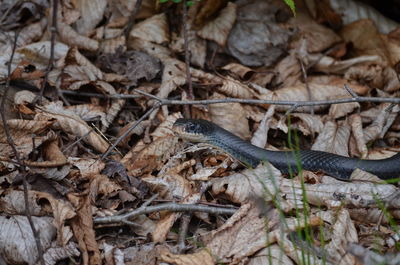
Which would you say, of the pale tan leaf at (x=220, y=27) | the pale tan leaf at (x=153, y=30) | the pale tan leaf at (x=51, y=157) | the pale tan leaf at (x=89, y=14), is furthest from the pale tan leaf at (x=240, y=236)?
the pale tan leaf at (x=89, y=14)

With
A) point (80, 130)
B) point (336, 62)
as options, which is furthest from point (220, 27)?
point (80, 130)

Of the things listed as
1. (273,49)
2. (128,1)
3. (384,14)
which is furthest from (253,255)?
(384,14)

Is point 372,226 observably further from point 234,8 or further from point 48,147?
point 234,8

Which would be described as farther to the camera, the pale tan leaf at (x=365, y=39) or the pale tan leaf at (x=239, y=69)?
the pale tan leaf at (x=365, y=39)

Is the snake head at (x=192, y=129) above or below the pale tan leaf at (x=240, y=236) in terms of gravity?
below

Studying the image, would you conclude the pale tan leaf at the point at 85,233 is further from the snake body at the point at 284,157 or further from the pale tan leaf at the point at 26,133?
the snake body at the point at 284,157

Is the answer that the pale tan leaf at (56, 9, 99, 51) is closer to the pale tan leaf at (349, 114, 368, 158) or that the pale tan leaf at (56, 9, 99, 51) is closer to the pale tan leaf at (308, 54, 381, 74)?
the pale tan leaf at (308, 54, 381, 74)
